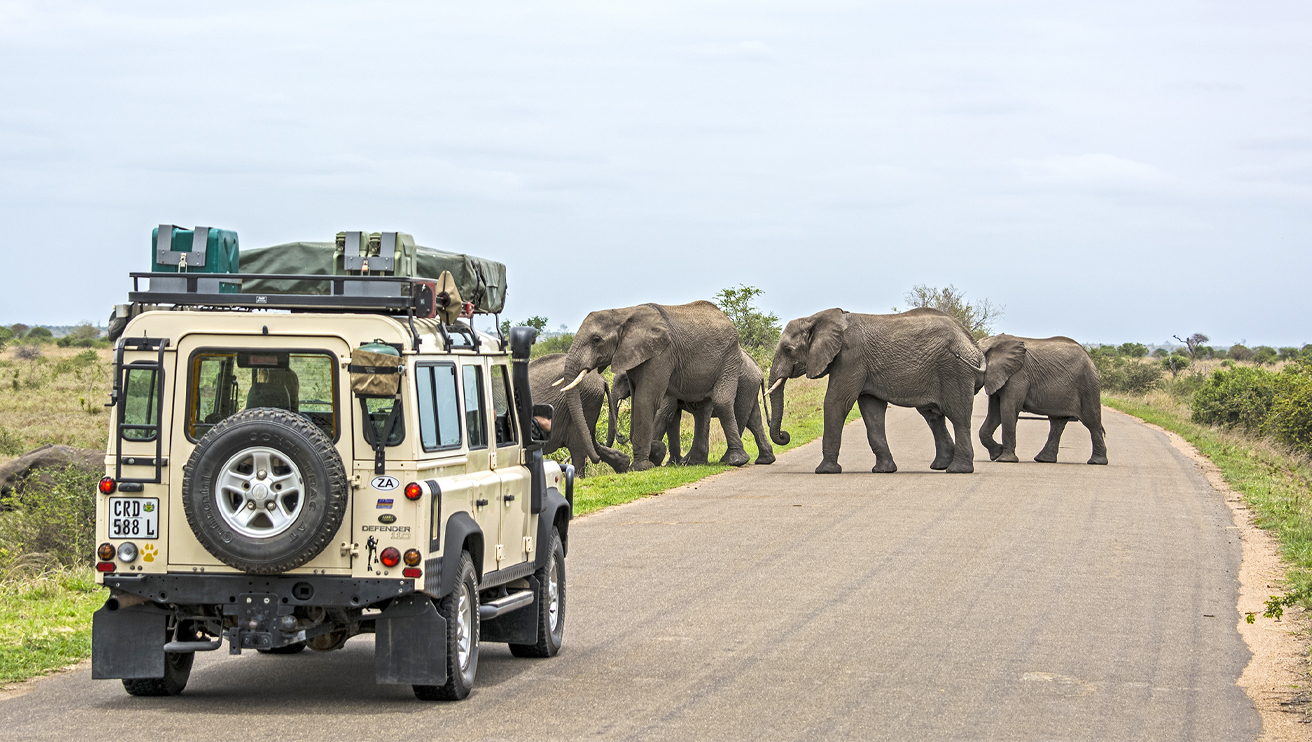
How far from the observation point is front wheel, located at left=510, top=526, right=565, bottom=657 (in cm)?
992

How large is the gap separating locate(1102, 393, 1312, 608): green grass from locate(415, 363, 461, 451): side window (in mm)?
7983

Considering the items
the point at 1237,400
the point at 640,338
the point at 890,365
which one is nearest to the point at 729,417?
the point at 640,338

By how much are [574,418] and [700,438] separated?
16.8 ft

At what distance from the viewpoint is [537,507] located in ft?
32.7

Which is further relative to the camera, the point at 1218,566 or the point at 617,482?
the point at 617,482

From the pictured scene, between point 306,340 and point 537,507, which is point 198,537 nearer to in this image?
point 306,340

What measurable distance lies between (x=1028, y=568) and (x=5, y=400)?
41134 mm

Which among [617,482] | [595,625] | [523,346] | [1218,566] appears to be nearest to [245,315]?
[523,346]

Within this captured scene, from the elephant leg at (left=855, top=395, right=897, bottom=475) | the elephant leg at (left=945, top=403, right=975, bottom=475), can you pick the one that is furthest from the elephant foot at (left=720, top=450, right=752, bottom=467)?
the elephant leg at (left=945, top=403, right=975, bottom=475)

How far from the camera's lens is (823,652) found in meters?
10.2

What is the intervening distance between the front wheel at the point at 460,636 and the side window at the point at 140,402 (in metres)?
1.89

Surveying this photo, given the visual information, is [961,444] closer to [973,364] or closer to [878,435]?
[878,435]

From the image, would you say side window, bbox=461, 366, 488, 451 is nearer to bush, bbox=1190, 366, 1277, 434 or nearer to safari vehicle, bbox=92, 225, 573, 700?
safari vehicle, bbox=92, 225, 573, 700

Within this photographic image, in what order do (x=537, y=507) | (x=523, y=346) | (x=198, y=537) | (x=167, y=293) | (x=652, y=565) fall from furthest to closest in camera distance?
(x=652, y=565) < (x=537, y=507) < (x=523, y=346) < (x=167, y=293) < (x=198, y=537)
